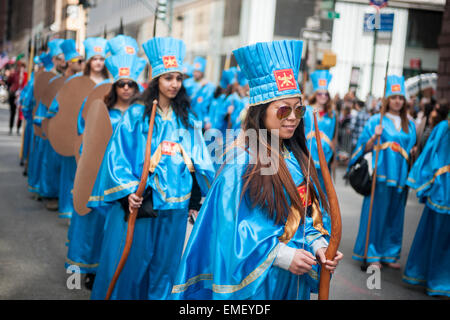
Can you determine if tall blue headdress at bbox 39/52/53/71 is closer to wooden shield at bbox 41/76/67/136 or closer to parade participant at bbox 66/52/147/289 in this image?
wooden shield at bbox 41/76/67/136

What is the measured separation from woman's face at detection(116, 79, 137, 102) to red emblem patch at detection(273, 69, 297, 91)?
3.04 metres

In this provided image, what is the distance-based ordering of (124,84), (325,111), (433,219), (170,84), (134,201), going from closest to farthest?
(134,201) → (170,84) → (124,84) → (433,219) → (325,111)

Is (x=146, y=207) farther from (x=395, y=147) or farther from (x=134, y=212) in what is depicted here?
(x=395, y=147)

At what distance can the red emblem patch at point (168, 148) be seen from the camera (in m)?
4.39

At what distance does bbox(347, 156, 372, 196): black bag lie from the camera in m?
7.01

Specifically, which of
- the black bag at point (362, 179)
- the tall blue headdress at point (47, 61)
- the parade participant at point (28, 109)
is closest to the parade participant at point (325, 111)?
the black bag at point (362, 179)

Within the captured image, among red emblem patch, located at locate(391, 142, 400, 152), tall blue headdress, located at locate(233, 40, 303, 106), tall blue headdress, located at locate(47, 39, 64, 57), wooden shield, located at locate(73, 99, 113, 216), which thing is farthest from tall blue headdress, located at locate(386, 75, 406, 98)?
tall blue headdress, located at locate(47, 39, 64, 57)

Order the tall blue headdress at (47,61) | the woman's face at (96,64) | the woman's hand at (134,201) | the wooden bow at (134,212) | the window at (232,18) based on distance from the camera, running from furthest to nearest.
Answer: the window at (232,18)
the tall blue headdress at (47,61)
the woman's face at (96,64)
the woman's hand at (134,201)
the wooden bow at (134,212)

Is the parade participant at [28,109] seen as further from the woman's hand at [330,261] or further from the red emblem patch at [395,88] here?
the woman's hand at [330,261]

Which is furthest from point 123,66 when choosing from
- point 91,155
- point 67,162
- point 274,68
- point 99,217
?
point 274,68

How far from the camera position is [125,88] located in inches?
221

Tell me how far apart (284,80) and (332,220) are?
2.31 ft

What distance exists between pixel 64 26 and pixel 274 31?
21.3m

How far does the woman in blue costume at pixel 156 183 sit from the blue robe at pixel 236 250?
148 centimetres
